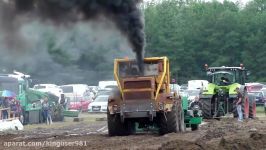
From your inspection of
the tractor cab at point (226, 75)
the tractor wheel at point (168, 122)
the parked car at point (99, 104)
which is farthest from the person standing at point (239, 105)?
the parked car at point (99, 104)

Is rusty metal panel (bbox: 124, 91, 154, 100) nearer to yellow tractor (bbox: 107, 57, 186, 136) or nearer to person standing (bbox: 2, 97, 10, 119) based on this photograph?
yellow tractor (bbox: 107, 57, 186, 136)

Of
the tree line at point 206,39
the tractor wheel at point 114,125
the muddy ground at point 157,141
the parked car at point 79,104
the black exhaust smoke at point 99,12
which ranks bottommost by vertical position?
the muddy ground at point 157,141

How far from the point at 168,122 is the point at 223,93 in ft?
33.4

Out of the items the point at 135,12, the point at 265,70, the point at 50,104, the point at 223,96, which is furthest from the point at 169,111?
the point at 265,70

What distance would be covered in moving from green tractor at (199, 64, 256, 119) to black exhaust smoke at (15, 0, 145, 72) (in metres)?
9.20

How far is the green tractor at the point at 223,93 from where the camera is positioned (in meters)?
31.8

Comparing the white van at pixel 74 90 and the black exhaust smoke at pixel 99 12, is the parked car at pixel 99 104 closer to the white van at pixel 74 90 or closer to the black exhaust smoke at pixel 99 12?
the white van at pixel 74 90

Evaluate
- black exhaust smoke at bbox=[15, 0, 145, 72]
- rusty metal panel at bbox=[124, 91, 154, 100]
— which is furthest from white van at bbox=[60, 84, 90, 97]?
rusty metal panel at bbox=[124, 91, 154, 100]

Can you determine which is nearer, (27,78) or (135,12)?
(135,12)

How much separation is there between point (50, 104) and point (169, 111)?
19995 millimetres

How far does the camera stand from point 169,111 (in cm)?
2255

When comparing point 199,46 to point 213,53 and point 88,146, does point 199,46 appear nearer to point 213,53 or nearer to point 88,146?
point 213,53

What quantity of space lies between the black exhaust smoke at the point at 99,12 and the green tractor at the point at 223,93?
9.20 metres

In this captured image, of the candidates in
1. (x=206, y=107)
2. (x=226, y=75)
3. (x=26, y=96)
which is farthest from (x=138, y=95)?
(x=26, y=96)
